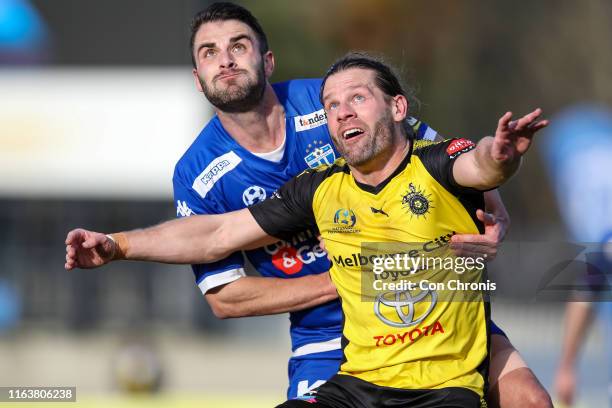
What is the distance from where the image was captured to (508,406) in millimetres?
5145

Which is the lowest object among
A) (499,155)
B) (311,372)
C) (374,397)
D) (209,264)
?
(374,397)

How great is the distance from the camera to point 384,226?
17.4 feet

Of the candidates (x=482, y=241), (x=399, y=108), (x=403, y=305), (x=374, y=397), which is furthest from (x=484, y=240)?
(x=374, y=397)

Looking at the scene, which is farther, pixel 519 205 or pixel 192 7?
pixel 519 205

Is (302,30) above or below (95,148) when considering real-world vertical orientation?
above

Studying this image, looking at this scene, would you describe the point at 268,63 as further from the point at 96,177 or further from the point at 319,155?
the point at 96,177

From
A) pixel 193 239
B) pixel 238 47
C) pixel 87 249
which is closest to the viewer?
pixel 87 249

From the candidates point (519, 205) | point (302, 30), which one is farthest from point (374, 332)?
point (302, 30)

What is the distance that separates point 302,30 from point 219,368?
1794 centimetres

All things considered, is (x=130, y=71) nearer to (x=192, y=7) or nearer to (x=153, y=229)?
(x=192, y=7)

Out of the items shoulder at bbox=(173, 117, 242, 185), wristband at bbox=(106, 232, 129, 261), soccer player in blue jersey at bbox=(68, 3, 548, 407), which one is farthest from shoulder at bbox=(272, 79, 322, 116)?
wristband at bbox=(106, 232, 129, 261)

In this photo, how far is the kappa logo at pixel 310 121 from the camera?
6.36 meters

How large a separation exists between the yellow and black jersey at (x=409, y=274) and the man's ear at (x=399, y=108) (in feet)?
0.53

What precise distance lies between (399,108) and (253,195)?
1.15 meters
